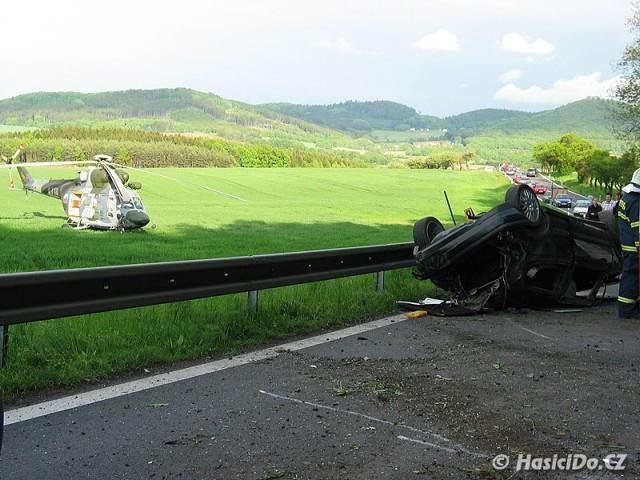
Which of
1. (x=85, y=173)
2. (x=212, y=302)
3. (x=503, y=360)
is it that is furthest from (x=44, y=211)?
(x=503, y=360)

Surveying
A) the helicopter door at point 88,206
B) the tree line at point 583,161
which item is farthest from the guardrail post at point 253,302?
the tree line at point 583,161

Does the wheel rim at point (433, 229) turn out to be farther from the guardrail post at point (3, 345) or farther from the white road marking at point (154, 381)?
the guardrail post at point (3, 345)

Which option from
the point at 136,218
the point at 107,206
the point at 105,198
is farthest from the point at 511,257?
the point at 105,198

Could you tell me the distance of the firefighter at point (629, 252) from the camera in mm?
8273

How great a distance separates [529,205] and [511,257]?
0.63 metres

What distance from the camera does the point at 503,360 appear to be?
20.0ft

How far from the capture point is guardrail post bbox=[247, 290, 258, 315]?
7488 millimetres

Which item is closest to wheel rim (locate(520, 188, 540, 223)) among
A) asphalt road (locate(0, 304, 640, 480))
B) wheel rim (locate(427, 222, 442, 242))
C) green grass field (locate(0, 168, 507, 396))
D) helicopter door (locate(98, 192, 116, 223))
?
wheel rim (locate(427, 222, 442, 242))

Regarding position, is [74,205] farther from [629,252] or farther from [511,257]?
[629,252]

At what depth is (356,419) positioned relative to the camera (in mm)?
4492

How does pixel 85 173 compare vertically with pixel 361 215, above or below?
above

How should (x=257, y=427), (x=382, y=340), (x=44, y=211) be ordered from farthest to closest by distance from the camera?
(x=44, y=211) < (x=382, y=340) < (x=257, y=427)

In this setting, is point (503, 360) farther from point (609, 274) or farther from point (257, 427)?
point (609, 274)

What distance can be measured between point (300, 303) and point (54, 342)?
9.33 ft
